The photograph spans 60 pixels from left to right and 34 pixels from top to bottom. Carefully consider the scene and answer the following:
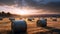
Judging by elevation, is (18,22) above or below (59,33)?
above

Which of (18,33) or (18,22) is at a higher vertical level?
(18,22)

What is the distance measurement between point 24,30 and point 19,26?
0.92 m

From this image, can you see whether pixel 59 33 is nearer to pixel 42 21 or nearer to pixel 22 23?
pixel 22 23

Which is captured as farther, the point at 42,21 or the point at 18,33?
the point at 42,21

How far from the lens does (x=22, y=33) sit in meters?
15.4

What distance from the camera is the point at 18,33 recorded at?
15.4m

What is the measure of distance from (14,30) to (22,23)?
1274mm

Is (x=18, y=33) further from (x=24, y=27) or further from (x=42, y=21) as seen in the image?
(x=42, y=21)

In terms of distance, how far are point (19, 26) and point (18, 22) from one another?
56 cm

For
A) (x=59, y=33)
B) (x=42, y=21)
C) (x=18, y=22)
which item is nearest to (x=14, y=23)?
(x=18, y=22)

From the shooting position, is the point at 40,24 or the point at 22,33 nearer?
the point at 22,33

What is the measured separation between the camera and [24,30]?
15617mm

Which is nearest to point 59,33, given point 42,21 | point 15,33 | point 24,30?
point 24,30

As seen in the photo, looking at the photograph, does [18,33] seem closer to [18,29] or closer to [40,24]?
[18,29]
